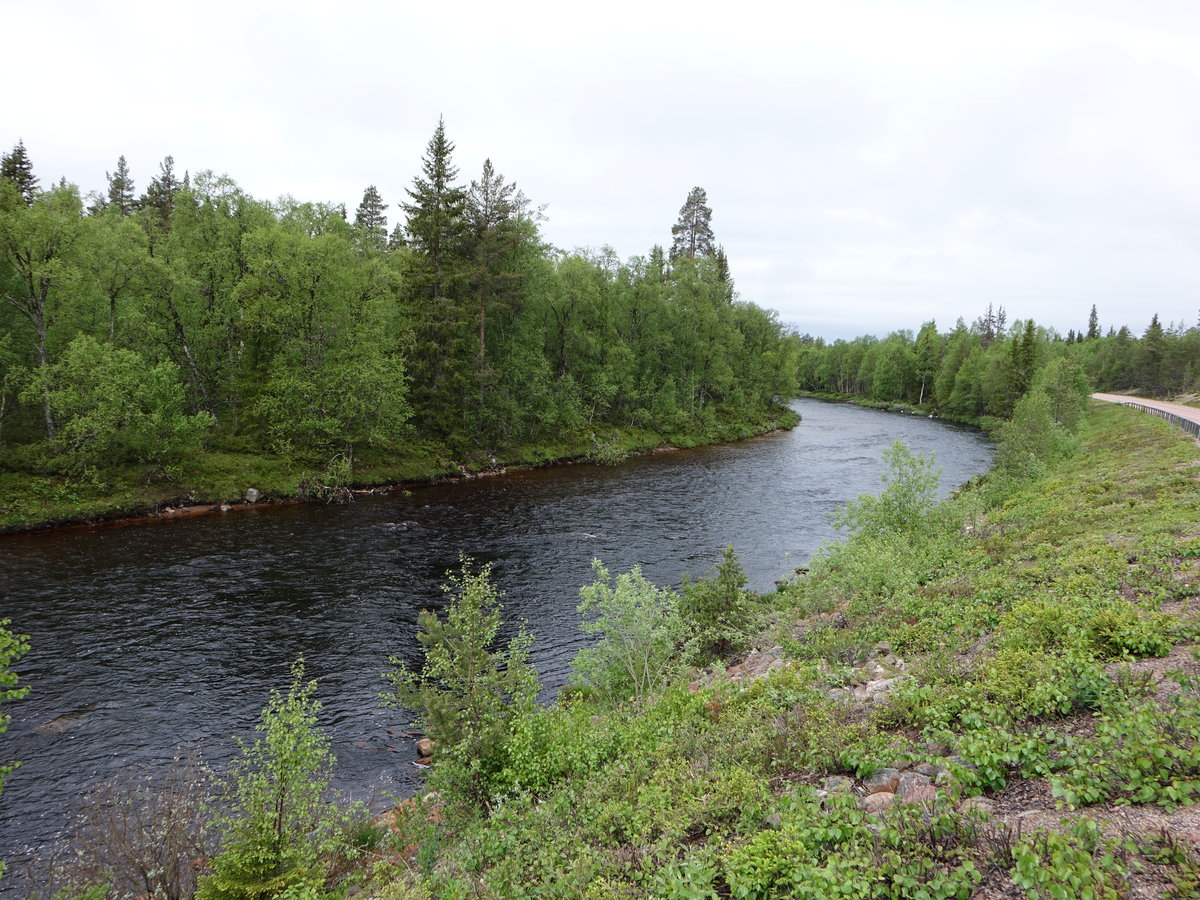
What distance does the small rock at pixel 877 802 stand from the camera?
7871mm

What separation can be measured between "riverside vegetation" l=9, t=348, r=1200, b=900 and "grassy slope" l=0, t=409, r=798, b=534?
89.8 ft

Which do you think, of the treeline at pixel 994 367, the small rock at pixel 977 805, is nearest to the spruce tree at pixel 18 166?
the small rock at pixel 977 805

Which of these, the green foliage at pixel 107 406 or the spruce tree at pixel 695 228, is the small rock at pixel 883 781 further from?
the spruce tree at pixel 695 228

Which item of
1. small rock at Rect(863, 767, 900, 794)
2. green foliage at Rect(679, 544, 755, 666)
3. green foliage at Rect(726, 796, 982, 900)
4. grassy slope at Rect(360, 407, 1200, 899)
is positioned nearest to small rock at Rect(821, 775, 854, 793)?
grassy slope at Rect(360, 407, 1200, 899)

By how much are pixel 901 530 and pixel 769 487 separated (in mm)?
23319

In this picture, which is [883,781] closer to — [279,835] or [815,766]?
[815,766]

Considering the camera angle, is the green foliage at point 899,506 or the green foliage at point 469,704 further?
the green foliage at point 899,506

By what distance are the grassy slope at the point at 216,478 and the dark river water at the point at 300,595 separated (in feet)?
6.14

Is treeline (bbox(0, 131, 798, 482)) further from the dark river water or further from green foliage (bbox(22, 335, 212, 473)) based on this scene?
the dark river water

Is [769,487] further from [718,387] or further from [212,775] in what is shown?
[212,775]

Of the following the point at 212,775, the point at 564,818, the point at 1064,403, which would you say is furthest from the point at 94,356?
the point at 1064,403

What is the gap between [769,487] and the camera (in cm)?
4900

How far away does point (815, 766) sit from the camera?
9.53 m

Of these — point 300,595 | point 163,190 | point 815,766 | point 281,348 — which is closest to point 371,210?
point 163,190
